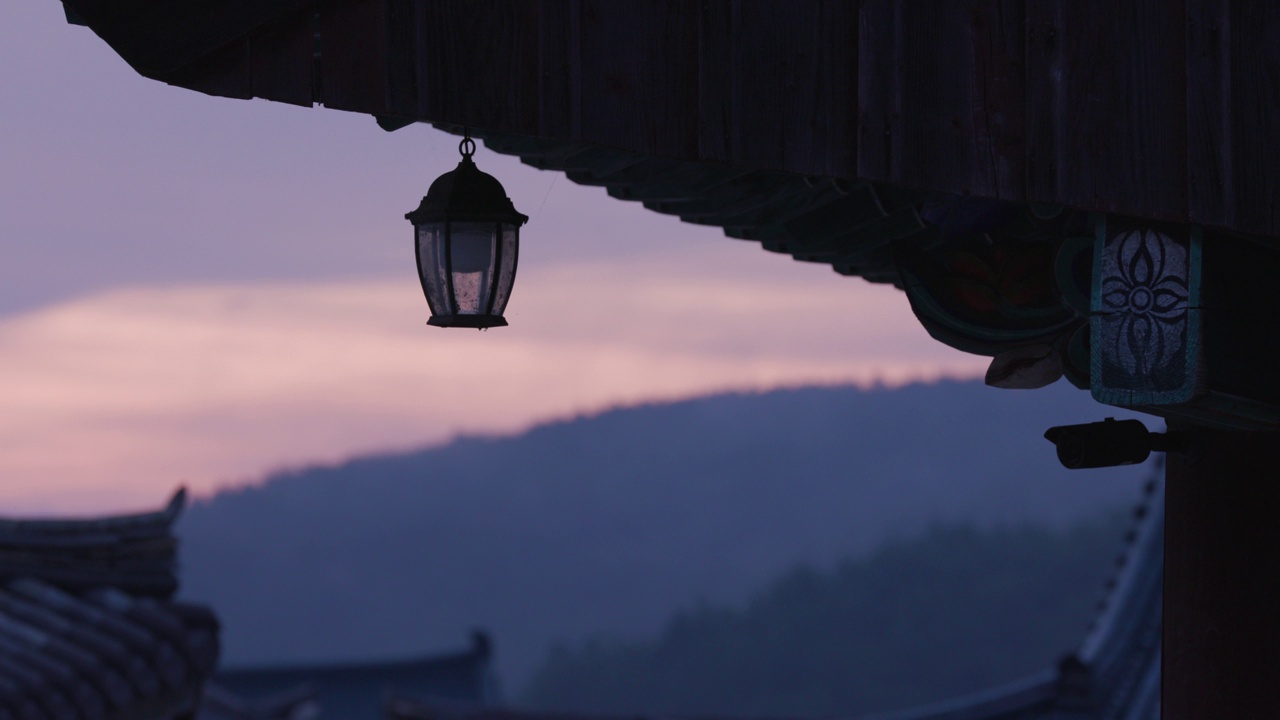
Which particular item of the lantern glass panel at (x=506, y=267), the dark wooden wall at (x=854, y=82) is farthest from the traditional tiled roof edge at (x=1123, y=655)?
the dark wooden wall at (x=854, y=82)

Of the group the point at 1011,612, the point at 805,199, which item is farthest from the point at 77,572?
the point at 1011,612

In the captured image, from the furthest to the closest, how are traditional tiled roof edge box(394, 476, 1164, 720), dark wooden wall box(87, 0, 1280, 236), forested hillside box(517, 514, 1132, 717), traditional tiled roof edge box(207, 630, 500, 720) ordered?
forested hillside box(517, 514, 1132, 717)
traditional tiled roof edge box(207, 630, 500, 720)
traditional tiled roof edge box(394, 476, 1164, 720)
dark wooden wall box(87, 0, 1280, 236)

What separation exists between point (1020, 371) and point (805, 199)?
1215mm

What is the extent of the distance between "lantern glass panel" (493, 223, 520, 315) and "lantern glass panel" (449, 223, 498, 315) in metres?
0.04

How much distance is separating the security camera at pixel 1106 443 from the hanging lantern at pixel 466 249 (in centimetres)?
169

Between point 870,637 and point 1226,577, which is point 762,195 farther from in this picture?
point 870,637

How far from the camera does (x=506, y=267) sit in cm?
431

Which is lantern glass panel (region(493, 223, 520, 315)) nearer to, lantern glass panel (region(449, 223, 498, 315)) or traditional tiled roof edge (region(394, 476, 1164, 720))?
lantern glass panel (region(449, 223, 498, 315))

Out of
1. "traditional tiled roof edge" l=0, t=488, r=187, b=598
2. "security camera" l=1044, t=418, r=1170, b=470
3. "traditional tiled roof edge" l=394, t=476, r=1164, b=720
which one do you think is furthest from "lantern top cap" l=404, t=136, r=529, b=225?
"traditional tiled roof edge" l=394, t=476, r=1164, b=720

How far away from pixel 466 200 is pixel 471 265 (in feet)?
0.66

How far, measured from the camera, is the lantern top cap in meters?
4.26

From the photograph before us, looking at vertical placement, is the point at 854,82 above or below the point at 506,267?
above

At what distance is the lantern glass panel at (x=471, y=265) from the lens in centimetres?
426

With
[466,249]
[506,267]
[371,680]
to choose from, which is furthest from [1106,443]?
[371,680]
